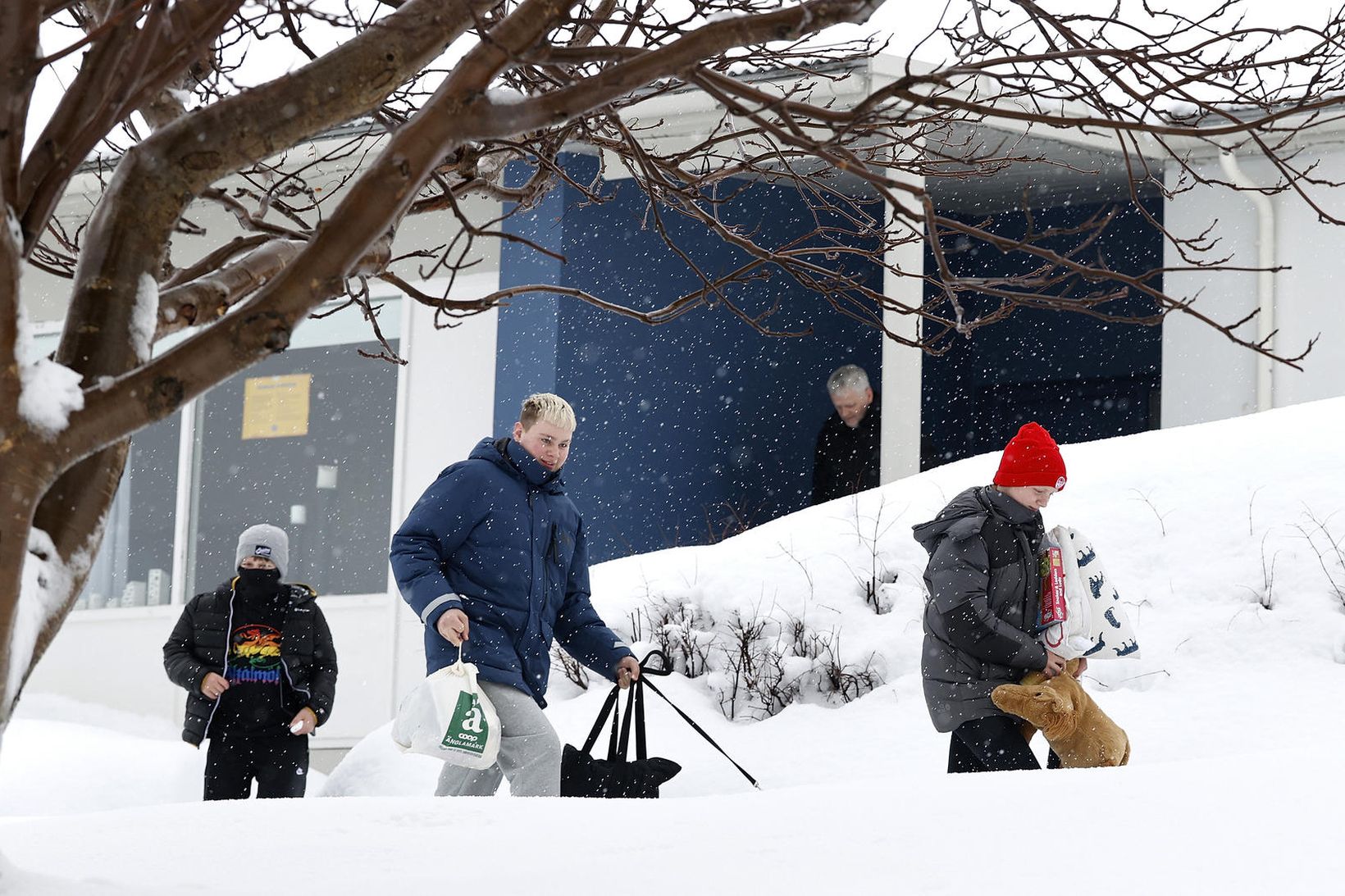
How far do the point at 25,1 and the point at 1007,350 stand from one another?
10.2 m

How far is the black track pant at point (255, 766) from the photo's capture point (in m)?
5.66

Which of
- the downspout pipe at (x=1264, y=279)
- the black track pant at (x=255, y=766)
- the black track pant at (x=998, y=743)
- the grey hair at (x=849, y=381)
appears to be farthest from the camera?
the downspout pipe at (x=1264, y=279)

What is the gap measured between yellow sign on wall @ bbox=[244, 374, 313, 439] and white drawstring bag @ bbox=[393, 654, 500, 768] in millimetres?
6553

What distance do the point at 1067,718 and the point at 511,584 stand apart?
1.66 metres

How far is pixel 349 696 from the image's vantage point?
9617mm

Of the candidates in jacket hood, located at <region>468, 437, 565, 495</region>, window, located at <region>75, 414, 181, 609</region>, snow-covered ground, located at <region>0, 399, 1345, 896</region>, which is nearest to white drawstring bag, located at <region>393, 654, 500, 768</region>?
snow-covered ground, located at <region>0, 399, 1345, 896</region>

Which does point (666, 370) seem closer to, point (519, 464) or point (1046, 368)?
point (1046, 368)

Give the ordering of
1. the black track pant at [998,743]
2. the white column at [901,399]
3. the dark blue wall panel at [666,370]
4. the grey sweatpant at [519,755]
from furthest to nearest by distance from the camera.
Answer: the dark blue wall panel at [666,370] < the white column at [901,399] < the black track pant at [998,743] < the grey sweatpant at [519,755]

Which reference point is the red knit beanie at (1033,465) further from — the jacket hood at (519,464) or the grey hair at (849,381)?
the grey hair at (849,381)

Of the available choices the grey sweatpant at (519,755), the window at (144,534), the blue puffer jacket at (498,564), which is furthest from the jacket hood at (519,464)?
the window at (144,534)

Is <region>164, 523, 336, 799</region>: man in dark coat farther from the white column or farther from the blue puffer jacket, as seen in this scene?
the white column

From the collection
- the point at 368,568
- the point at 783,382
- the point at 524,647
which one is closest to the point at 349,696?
the point at 368,568

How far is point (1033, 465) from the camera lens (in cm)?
462

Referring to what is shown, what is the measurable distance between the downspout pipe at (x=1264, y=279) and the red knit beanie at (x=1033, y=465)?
17.4 feet
